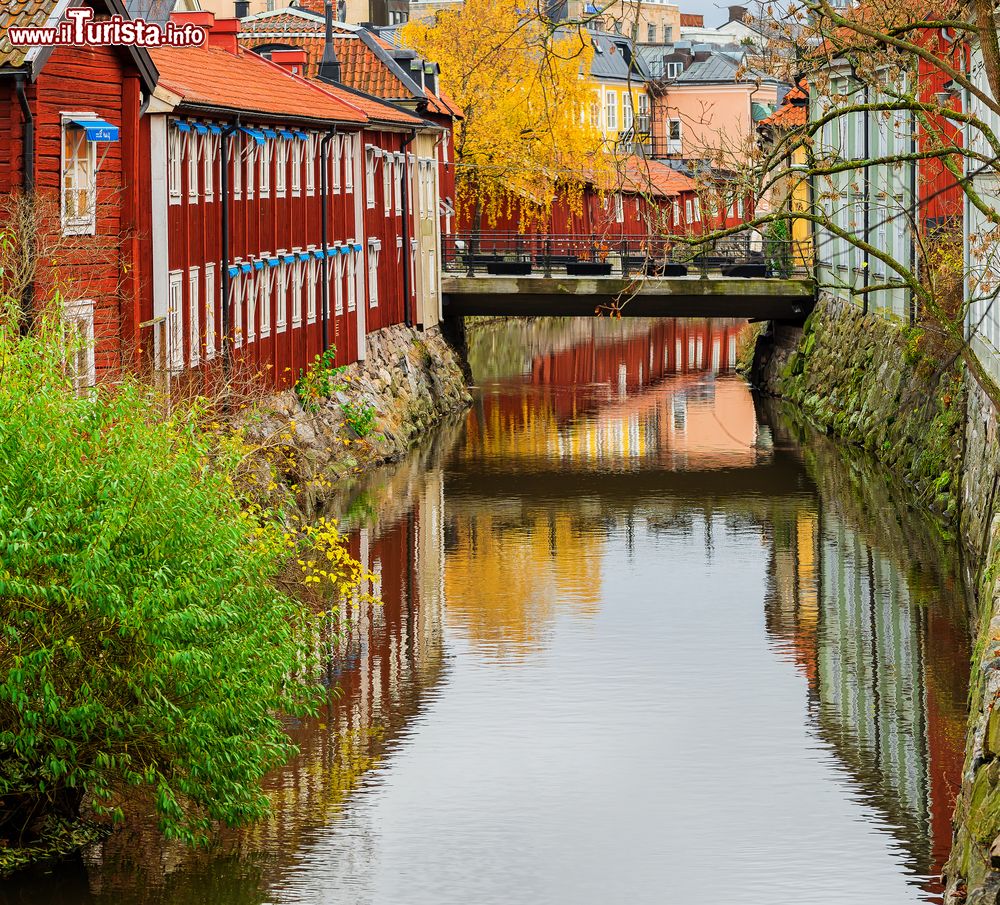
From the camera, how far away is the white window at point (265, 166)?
38438 mm

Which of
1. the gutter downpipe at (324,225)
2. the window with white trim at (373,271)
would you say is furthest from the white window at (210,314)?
the window with white trim at (373,271)

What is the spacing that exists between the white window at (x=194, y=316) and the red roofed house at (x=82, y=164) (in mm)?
3103

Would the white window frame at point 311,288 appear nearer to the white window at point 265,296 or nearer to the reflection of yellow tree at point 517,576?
the white window at point 265,296

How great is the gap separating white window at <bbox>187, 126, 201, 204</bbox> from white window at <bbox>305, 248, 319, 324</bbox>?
28.8 ft

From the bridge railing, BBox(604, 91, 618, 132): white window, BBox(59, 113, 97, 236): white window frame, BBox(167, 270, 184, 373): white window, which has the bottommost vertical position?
BBox(167, 270, 184, 373): white window

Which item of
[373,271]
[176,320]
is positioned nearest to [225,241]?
[176,320]

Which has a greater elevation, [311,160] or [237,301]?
[311,160]

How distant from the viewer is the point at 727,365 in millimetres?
72438

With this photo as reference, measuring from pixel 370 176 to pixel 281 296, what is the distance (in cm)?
1144

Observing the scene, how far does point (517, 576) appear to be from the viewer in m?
31.5

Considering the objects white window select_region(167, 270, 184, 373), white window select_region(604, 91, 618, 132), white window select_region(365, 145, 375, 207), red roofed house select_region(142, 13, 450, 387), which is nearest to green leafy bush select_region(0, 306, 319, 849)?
red roofed house select_region(142, 13, 450, 387)

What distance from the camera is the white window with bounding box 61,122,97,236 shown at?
26.4 m

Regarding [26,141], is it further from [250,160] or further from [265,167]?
[265,167]

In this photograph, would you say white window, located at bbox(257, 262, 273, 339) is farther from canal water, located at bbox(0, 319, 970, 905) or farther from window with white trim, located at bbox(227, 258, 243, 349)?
canal water, located at bbox(0, 319, 970, 905)
